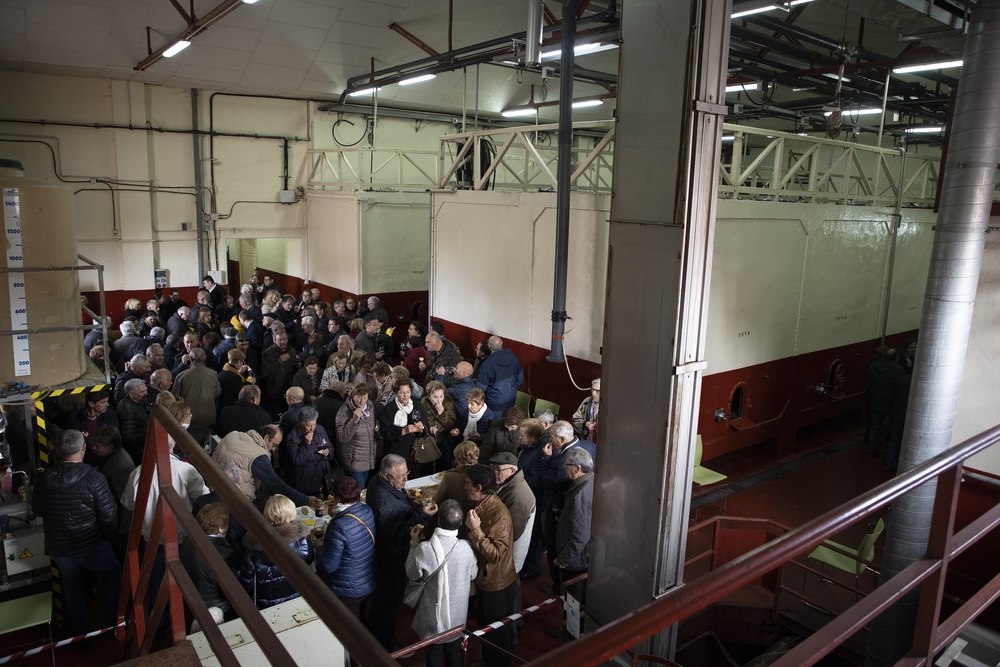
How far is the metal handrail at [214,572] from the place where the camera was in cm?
134

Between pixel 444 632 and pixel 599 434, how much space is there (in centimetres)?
174

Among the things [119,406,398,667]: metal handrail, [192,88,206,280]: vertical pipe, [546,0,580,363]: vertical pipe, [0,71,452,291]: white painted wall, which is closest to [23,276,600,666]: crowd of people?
[119,406,398,667]: metal handrail

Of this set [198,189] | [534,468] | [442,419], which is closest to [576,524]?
[534,468]

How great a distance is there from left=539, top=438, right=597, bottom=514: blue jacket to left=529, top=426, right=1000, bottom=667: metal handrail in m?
3.41

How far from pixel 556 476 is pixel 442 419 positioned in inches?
83.7

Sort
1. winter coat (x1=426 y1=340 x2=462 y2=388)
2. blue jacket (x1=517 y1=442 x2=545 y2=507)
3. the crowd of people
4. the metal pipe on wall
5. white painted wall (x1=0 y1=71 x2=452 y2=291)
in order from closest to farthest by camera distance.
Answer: the metal pipe on wall, the crowd of people, blue jacket (x1=517 y1=442 x2=545 y2=507), winter coat (x1=426 y1=340 x2=462 y2=388), white painted wall (x1=0 y1=71 x2=452 y2=291)

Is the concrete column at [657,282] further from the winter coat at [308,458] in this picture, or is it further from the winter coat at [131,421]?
the winter coat at [131,421]

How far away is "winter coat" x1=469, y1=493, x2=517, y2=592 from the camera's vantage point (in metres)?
4.88

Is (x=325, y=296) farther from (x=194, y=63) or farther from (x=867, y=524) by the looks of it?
(x=867, y=524)

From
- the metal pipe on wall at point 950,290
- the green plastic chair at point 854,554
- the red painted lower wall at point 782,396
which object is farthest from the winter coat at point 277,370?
the metal pipe on wall at point 950,290

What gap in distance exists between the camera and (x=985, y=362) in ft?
17.8

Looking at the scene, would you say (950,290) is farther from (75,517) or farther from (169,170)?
(169,170)

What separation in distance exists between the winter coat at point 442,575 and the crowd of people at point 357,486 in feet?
0.04

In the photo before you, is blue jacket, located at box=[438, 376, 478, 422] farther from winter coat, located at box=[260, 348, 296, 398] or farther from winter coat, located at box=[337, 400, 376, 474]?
winter coat, located at box=[260, 348, 296, 398]
